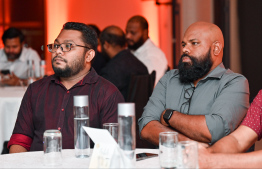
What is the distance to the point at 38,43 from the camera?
9.20 meters

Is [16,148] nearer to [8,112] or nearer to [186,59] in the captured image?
[186,59]

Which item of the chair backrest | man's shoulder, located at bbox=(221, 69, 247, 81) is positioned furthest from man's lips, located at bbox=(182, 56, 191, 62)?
the chair backrest

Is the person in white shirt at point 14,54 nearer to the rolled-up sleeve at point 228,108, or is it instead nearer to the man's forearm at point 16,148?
the man's forearm at point 16,148

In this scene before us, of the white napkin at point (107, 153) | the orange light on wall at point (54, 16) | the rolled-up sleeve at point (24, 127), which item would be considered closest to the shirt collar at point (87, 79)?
the rolled-up sleeve at point (24, 127)

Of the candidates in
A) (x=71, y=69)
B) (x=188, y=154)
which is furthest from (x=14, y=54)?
(x=188, y=154)

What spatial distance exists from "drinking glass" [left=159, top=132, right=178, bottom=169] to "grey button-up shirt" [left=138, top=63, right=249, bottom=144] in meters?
0.88

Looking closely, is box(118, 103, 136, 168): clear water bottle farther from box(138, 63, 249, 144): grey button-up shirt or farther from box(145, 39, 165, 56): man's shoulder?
box(145, 39, 165, 56): man's shoulder

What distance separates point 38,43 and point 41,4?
79cm

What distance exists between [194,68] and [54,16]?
7.11 m

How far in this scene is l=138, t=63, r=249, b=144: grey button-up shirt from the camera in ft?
8.23

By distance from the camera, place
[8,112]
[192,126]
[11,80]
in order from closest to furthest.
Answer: [192,126] → [8,112] → [11,80]

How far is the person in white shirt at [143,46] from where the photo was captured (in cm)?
557

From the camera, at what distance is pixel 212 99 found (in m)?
2.64

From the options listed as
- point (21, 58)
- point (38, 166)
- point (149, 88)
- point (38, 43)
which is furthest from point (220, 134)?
point (38, 43)
